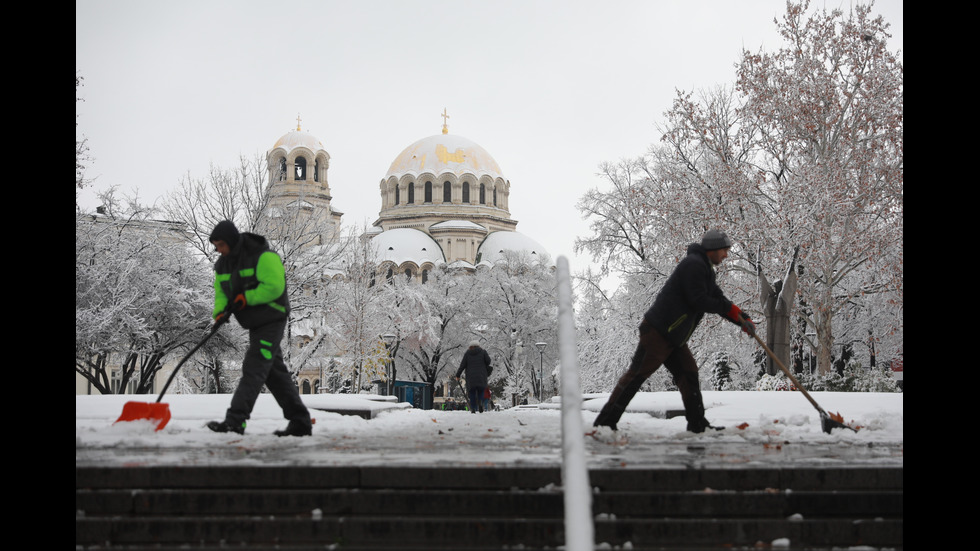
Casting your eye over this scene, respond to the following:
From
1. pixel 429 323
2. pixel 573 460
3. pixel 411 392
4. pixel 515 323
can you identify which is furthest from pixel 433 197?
pixel 573 460

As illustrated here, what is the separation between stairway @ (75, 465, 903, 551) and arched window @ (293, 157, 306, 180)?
253 feet

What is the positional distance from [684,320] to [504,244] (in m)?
69.2

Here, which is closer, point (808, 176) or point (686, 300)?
point (686, 300)

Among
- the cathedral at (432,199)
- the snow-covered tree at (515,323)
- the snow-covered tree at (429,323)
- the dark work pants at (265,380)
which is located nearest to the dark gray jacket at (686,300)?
the dark work pants at (265,380)

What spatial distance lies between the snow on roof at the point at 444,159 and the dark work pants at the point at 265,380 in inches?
2927

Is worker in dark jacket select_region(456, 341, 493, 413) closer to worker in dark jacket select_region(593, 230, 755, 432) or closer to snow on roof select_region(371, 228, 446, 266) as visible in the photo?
worker in dark jacket select_region(593, 230, 755, 432)

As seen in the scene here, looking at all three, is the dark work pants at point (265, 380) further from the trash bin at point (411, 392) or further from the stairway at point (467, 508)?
the trash bin at point (411, 392)

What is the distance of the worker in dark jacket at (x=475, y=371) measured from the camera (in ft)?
63.7

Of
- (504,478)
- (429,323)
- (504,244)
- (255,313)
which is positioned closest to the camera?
(504,478)

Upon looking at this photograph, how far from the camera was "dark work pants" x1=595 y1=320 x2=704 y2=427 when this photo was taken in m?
7.61

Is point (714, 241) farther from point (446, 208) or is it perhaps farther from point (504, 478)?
point (446, 208)

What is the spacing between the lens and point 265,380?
735 cm

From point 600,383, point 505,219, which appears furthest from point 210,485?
point 505,219
